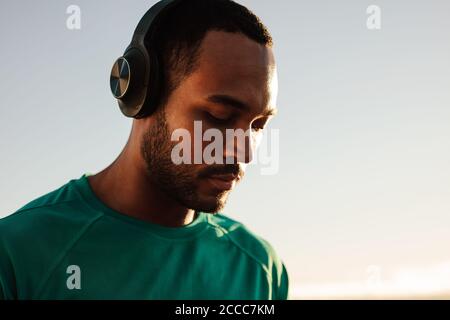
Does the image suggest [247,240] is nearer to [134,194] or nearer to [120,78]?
[134,194]

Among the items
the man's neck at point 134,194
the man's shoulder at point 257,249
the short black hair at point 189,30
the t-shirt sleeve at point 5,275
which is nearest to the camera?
the t-shirt sleeve at point 5,275

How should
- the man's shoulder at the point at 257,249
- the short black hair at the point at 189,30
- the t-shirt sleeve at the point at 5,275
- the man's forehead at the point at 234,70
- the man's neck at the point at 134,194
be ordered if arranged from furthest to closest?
the man's shoulder at the point at 257,249 → the man's neck at the point at 134,194 → the short black hair at the point at 189,30 → the man's forehead at the point at 234,70 → the t-shirt sleeve at the point at 5,275

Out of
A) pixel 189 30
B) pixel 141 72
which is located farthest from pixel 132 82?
pixel 189 30

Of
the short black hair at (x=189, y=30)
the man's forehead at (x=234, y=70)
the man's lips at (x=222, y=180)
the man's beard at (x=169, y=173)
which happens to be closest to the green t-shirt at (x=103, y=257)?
the man's beard at (x=169, y=173)

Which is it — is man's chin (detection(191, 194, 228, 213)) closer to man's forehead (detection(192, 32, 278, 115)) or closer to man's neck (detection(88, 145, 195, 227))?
man's neck (detection(88, 145, 195, 227))

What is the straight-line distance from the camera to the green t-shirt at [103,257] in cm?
219

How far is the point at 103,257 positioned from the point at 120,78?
0.80 metres

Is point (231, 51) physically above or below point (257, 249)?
above

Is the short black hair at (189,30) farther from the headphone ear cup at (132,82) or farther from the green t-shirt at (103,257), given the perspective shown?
the green t-shirt at (103,257)

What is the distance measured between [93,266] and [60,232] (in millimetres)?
209

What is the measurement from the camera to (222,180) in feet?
7.60

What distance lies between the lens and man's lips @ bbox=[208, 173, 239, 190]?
7.58ft
